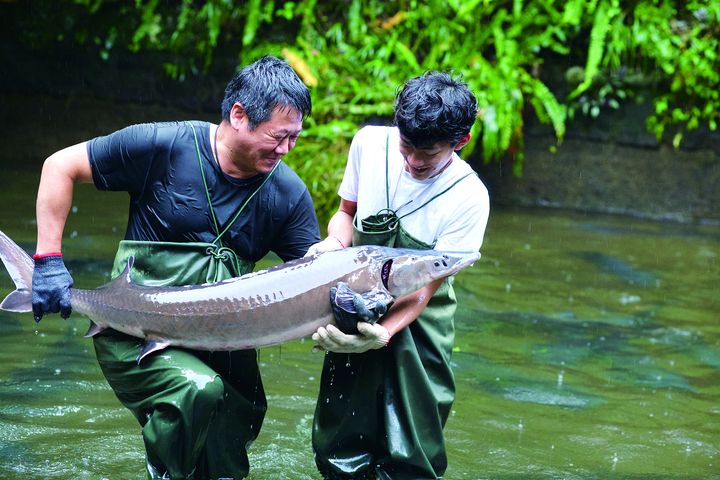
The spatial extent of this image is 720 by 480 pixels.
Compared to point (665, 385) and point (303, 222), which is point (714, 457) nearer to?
point (665, 385)

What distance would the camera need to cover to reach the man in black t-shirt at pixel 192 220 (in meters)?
4.16

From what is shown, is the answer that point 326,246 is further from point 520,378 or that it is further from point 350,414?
point 520,378

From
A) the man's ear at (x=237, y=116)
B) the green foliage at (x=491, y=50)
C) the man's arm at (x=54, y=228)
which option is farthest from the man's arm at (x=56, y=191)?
the green foliage at (x=491, y=50)

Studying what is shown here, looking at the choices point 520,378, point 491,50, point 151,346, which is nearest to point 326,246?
point 151,346

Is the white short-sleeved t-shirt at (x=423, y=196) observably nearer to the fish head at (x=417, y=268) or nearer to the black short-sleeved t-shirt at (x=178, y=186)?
the fish head at (x=417, y=268)

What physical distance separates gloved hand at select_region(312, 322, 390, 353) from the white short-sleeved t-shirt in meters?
0.45

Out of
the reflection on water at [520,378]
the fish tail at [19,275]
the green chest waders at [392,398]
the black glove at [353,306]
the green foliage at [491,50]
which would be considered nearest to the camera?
the black glove at [353,306]

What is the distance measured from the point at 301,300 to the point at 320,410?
764 millimetres

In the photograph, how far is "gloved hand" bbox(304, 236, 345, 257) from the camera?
4332mm

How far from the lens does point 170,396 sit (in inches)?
162

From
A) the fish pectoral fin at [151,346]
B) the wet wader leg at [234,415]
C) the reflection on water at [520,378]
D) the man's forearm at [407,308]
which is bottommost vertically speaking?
the reflection on water at [520,378]

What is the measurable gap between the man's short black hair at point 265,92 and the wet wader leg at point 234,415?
1051mm

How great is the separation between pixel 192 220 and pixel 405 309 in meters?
0.94

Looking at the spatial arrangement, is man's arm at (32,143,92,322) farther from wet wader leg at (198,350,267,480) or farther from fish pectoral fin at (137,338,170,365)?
wet wader leg at (198,350,267,480)
